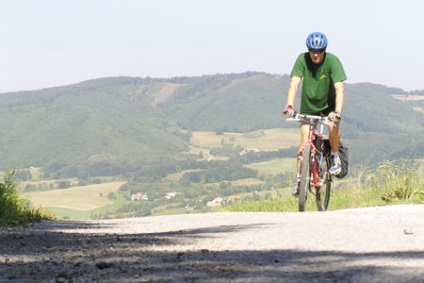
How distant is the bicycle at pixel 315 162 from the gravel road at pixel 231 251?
1844 mm

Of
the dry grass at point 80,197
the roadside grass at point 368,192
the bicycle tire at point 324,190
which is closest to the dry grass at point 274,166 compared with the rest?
the dry grass at point 80,197

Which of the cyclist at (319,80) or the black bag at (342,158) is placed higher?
the cyclist at (319,80)

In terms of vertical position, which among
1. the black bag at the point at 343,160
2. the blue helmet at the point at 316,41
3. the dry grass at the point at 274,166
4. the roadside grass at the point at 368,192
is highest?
the blue helmet at the point at 316,41

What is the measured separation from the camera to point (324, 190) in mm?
12289

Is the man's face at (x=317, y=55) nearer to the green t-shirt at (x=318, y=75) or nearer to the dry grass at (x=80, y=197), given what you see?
the green t-shirt at (x=318, y=75)

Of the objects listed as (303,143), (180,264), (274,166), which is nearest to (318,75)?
(303,143)

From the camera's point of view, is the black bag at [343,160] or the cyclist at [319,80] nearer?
the cyclist at [319,80]

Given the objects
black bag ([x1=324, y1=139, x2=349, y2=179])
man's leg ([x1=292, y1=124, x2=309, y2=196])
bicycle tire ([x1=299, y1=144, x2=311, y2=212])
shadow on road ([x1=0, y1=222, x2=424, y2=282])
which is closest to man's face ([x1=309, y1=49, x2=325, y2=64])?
man's leg ([x1=292, y1=124, x2=309, y2=196])

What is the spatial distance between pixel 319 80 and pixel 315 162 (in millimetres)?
1168

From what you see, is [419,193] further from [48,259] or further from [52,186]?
[52,186]

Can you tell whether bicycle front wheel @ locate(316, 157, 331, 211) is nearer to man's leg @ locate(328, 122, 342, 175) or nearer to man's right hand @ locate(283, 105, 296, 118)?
man's leg @ locate(328, 122, 342, 175)

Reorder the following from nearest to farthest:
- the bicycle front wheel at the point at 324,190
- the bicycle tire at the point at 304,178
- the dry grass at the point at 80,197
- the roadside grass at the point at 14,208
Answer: the roadside grass at the point at 14,208, the bicycle tire at the point at 304,178, the bicycle front wheel at the point at 324,190, the dry grass at the point at 80,197

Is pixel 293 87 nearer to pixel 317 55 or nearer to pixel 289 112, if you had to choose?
pixel 289 112

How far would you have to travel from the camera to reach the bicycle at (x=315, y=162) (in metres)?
11.4
